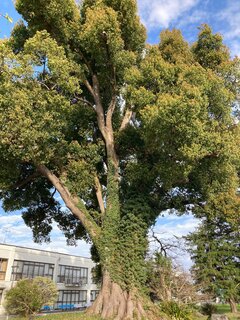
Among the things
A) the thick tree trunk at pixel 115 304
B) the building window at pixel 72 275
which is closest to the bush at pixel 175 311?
the thick tree trunk at pixel 115 304

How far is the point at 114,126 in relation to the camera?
18.6 m

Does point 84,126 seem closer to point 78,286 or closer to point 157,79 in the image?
point 157,79

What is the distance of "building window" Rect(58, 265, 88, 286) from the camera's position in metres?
44.7

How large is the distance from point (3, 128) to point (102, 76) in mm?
7133

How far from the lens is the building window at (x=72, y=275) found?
147ft

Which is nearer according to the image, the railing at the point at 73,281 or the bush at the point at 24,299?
the bush at the point at 24,299

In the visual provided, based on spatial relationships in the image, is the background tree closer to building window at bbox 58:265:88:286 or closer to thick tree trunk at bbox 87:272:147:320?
thick tree trunk at bbox 87:272:147:320

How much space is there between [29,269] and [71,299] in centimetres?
1084

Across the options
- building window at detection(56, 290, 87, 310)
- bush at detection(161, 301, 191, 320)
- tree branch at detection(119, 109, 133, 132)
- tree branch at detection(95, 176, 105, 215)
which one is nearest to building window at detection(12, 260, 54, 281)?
building window at detection(56, 290, 87, 310)

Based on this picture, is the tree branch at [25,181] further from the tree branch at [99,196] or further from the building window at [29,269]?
the building window at [29,269]

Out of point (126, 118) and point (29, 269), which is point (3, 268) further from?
point (126, 118)

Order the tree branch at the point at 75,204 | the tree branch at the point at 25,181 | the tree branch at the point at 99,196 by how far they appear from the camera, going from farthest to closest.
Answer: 1. the tree branch at the point at 25,181
2. the tree branch at the point at 99,196
3. the tree branch at the point at 75,204

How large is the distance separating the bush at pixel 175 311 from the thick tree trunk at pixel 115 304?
1.52 metres

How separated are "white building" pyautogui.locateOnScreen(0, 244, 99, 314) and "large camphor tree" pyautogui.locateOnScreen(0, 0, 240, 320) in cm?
1971
